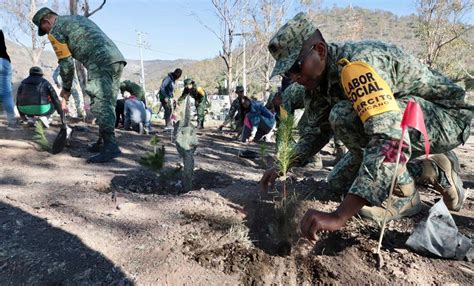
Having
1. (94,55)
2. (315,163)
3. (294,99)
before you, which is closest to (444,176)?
(294,99)

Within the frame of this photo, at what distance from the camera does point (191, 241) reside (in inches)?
66.9

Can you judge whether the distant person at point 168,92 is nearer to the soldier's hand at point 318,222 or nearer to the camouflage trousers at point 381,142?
the camouflage trousers at point 381,142

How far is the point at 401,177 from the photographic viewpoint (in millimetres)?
1524

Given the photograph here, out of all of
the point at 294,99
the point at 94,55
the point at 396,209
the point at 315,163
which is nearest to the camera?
the point at 396,209

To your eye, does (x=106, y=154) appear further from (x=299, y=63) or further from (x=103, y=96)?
(x=299, y=63)

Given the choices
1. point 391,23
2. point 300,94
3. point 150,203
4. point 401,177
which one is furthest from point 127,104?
point 391,23

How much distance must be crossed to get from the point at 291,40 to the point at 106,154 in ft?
9.06

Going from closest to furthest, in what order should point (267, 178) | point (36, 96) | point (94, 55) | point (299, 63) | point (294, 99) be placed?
point (299, 63) → point (267, 178) → point (294, 99) → point (94, 55) → point (36, 96)

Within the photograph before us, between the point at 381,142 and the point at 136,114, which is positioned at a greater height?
the point at 381,142

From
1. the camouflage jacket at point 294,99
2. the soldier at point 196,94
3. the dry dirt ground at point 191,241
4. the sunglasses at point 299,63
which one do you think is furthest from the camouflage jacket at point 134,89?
the sunglasses at point 299,63

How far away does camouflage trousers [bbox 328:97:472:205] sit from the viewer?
136 centimetres

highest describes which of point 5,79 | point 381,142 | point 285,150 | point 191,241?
point 5,79

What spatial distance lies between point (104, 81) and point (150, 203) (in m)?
2.10

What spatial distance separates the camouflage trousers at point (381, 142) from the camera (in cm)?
136
